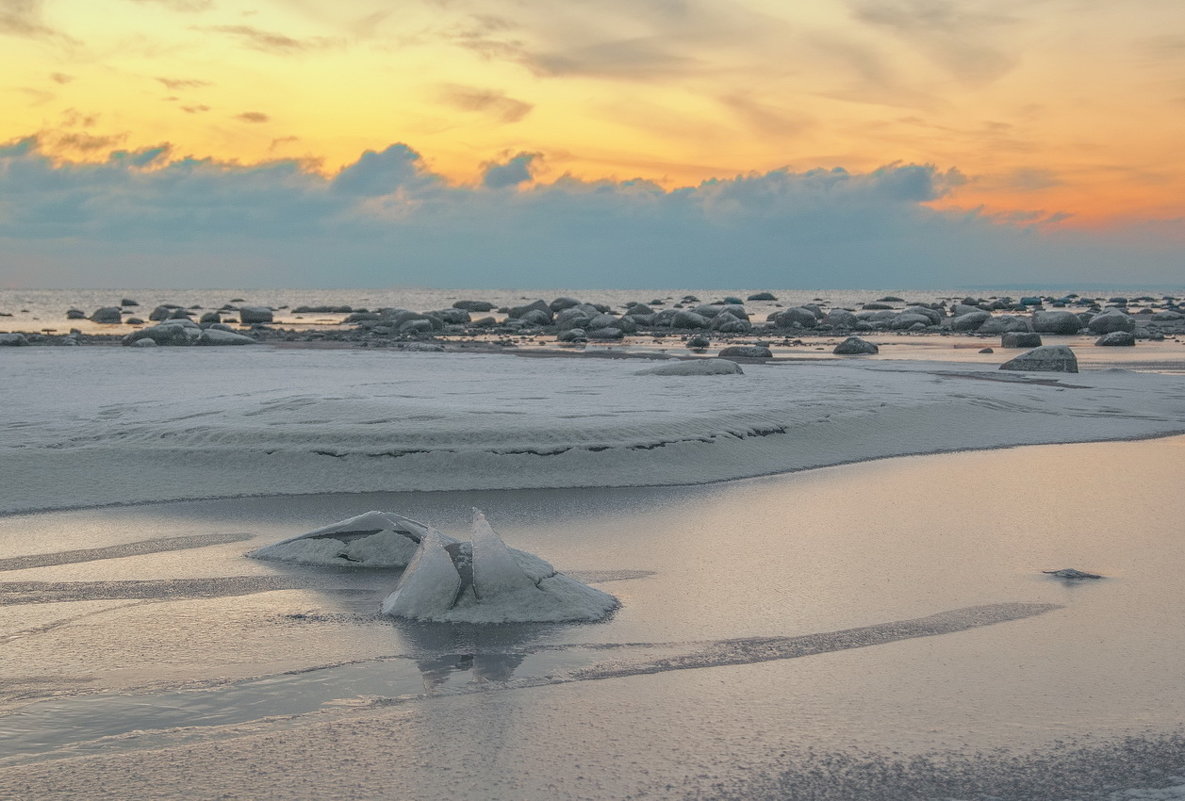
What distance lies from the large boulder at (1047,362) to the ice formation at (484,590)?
42.9 feet

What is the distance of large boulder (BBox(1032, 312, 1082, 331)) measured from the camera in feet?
103

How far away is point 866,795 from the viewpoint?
277 centimetres

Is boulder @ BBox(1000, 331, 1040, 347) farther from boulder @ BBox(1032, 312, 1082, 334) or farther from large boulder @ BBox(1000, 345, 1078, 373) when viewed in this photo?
large boulder @ BBox(1000, 345, 1078, 373)

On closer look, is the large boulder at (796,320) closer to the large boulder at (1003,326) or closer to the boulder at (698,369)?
the large boulder at (1003,326)

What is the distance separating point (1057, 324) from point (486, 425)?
27.4 metres

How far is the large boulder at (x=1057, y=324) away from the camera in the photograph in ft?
103

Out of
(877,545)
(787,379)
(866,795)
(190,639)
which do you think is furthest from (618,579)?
(787,379)

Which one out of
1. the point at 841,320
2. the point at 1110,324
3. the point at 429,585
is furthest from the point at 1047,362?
the point at 841,320

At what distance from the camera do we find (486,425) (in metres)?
8.34

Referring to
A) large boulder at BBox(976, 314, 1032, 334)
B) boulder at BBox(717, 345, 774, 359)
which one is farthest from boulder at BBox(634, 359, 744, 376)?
large boulder at BBox(976, 314, 1032, 334)

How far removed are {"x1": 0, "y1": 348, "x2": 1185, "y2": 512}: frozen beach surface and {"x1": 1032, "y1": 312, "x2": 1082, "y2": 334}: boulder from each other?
18.9m

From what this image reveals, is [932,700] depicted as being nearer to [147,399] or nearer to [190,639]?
[190,639]

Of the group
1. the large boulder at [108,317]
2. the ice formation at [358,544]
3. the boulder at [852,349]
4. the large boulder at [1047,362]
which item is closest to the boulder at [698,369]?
the large boulder at [1047,362]

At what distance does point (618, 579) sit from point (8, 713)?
8.35 ft
